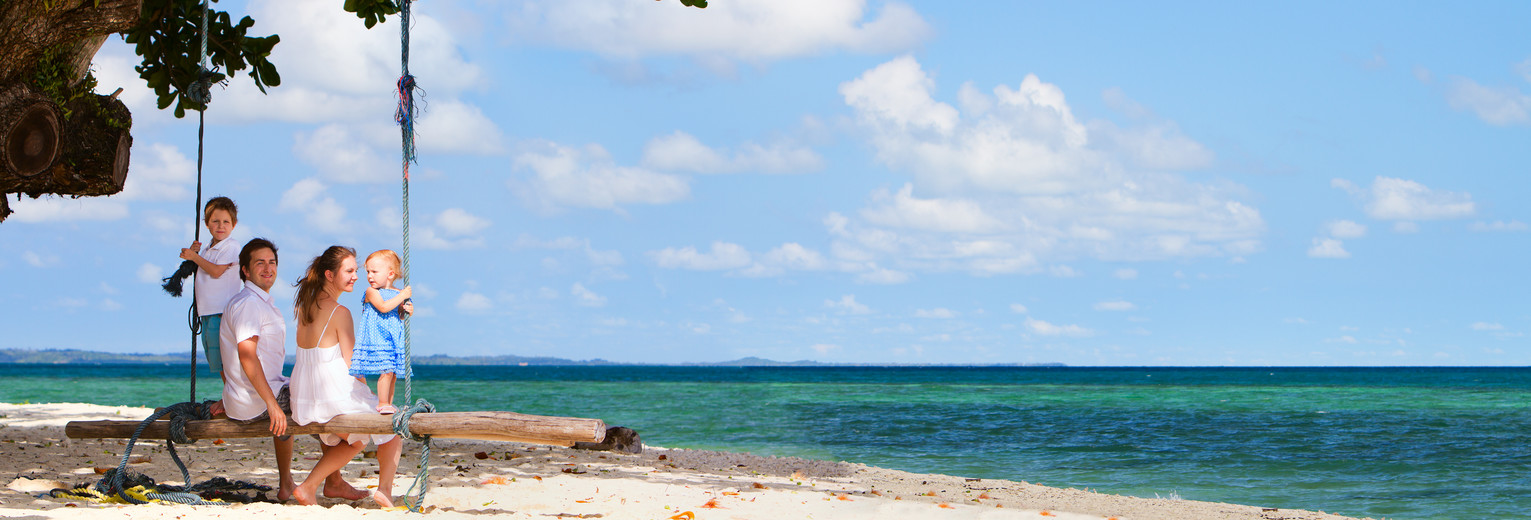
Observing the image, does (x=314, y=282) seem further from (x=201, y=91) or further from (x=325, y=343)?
(x=201, y=91)

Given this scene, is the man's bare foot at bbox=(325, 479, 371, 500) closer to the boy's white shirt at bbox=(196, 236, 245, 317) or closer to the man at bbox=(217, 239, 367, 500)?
the man at bbox=(217, 239, 367, 500)

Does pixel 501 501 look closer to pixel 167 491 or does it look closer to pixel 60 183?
pixel 167 491

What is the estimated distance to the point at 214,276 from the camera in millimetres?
6027

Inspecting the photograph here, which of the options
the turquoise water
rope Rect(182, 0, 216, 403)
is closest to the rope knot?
rope Rect(182, 0, 216, 403)

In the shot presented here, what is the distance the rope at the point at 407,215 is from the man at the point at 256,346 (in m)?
0.63

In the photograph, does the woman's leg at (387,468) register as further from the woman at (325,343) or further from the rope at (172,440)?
the rope at (172,440)

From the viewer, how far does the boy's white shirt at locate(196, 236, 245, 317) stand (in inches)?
237

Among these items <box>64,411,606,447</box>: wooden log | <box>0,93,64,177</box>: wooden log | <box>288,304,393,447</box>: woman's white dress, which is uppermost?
<box>0,93,64,177</box>: wooden log

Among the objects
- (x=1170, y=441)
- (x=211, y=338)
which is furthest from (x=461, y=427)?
(x=1170, y=441)

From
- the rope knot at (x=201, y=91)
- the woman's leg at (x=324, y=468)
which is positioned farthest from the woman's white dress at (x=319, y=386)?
the rope knot at (x=201, y=91)

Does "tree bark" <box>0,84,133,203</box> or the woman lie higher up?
"tree bark" <box>0,84,133,203</box>

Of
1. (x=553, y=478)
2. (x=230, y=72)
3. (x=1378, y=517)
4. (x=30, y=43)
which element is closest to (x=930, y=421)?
(x=1378, y=517)

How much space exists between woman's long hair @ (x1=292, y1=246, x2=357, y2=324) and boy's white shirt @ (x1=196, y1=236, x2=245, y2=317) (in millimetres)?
726

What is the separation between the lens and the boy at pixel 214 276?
601cm
